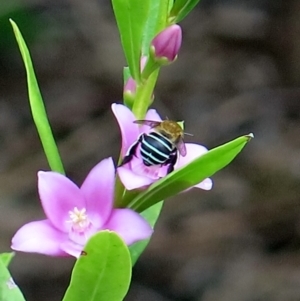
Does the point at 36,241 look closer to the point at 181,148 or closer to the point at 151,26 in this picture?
the point at 181,148

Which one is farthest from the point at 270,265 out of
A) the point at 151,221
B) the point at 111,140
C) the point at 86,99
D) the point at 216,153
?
the point at 216,153

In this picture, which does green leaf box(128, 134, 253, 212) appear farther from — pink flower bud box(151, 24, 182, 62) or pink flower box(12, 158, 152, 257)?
pink flower bud box(151, 24, 182, 62)

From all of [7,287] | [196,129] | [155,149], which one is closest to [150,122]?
[155,149]

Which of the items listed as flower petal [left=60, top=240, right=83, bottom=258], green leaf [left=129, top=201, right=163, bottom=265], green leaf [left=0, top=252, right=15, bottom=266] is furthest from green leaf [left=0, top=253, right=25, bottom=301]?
green leaf [left=129, top=201, right=163, bottom=265]

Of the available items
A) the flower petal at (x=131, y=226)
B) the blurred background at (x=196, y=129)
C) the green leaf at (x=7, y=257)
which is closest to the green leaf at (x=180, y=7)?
the flower petal at (x=131, y=226)

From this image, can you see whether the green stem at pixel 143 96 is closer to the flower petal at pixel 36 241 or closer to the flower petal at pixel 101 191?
the flower petal at pixel 101 191

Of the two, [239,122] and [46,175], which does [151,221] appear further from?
[239,122]
